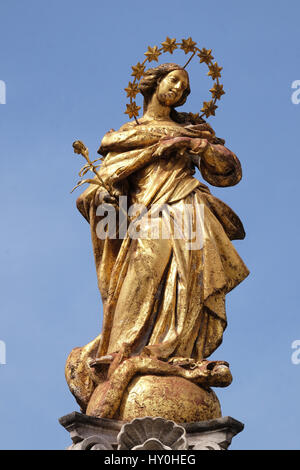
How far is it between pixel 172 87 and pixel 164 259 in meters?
2.46

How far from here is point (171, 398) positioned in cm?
1378

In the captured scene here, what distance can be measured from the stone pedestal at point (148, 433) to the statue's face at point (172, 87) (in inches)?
174

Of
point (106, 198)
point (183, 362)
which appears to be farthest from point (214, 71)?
point (183, 362)

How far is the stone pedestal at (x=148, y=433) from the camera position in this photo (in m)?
13.2

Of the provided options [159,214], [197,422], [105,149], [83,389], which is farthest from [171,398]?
[105,149]

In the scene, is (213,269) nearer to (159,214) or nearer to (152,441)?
(159,214)

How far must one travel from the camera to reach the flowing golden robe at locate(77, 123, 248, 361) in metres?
14.6

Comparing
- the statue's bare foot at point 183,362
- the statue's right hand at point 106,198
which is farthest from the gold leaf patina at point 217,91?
the statue's bare foot at point 183,362

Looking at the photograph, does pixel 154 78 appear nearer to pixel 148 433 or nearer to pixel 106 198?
pixel 106 198

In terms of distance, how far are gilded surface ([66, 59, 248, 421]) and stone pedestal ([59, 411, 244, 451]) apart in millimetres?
260

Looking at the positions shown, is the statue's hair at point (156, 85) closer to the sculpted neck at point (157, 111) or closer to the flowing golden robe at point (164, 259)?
the sculpted neck at point (157, 111)

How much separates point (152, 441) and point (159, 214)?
309 centimetres

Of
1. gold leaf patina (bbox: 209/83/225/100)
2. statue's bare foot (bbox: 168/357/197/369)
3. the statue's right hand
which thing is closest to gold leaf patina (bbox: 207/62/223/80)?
gold leaf patina (bbox: 209/83/225/100)

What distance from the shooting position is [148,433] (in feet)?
43.4
